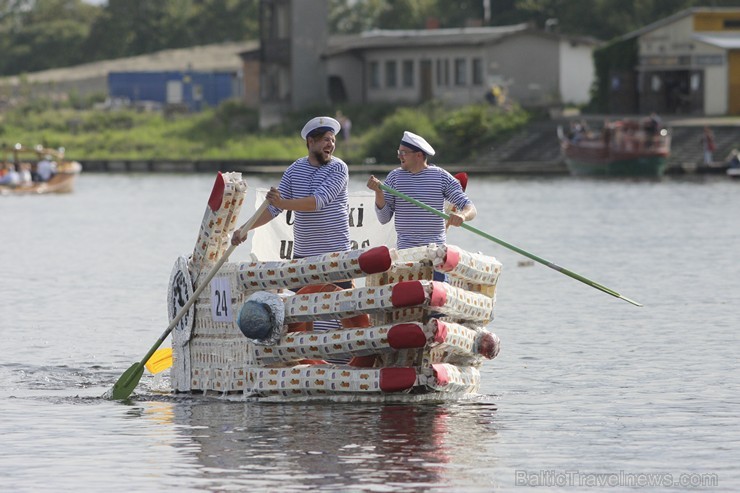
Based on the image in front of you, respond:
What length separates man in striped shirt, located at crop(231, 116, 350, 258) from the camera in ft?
44.7

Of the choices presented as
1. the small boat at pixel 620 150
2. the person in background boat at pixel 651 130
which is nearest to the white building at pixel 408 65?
the small boat at pixel 620 150

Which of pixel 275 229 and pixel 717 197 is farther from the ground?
pixel 275 229

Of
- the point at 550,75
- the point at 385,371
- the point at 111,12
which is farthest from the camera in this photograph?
the point at 111,12

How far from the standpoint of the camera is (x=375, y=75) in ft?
276

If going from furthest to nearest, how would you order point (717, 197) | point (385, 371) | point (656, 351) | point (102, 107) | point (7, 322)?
point (102, 107) < point (717, 197) < point (7, 322) < point (656, 351) < point (385, 371)

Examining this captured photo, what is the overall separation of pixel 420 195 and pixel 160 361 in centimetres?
343

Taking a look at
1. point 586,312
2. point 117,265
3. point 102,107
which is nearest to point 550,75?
point 102,107

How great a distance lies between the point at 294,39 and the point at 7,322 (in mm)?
62209

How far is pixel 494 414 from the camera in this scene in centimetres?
1421

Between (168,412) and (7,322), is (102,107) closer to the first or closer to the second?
(7,322)

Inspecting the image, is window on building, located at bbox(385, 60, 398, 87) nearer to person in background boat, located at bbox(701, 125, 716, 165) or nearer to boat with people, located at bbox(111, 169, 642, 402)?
person in background boat, located at bbox(701, 125, 716, 165)

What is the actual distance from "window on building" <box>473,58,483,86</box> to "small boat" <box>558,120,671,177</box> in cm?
1692

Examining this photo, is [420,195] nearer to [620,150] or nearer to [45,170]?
[45,170]

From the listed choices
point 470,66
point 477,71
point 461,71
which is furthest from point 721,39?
point 461,71
